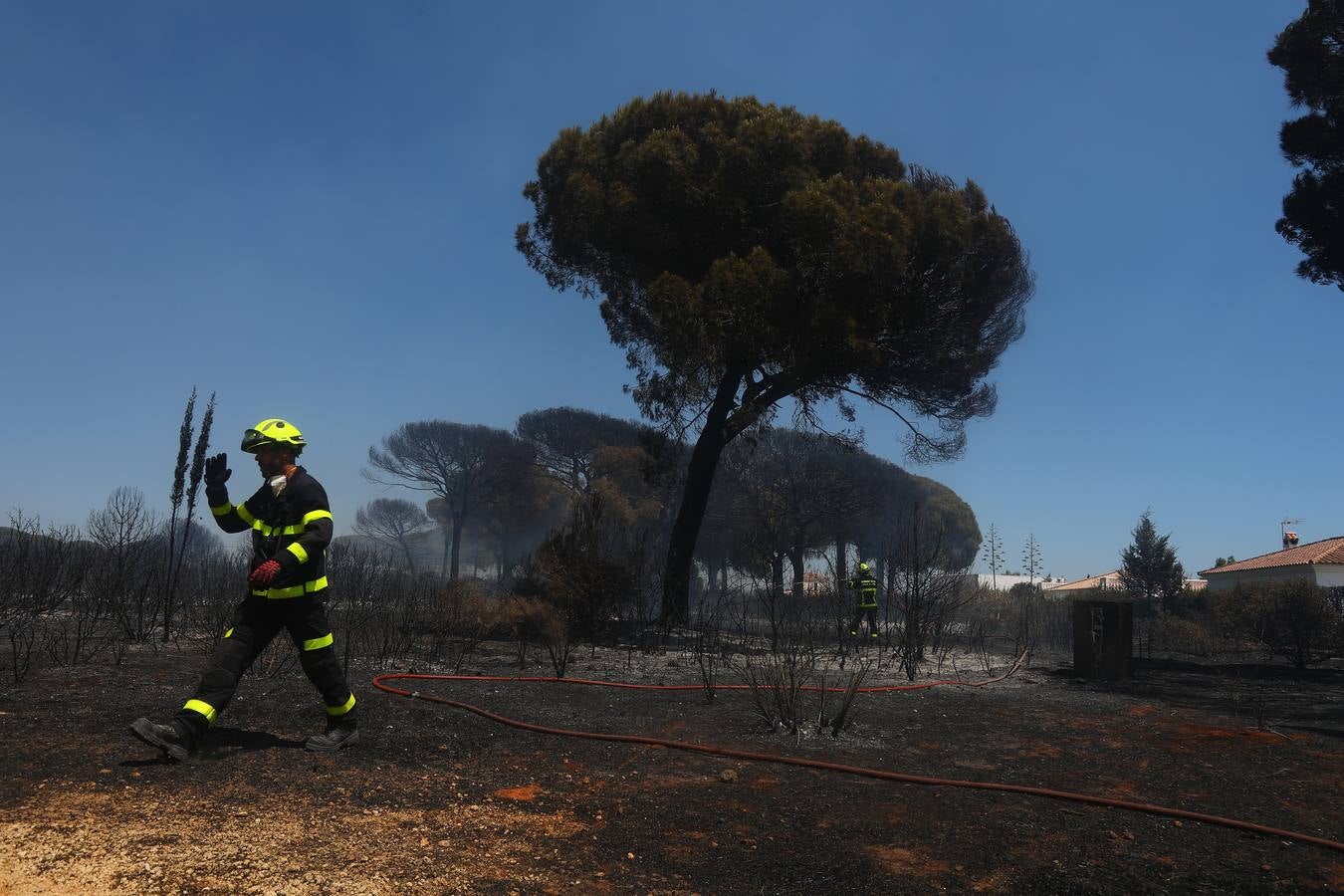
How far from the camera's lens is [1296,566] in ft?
118

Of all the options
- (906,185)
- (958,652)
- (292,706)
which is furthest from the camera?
(906,185)

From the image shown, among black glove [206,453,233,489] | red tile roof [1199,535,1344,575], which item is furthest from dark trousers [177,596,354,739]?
red tile roof [1199,535,1344,575]

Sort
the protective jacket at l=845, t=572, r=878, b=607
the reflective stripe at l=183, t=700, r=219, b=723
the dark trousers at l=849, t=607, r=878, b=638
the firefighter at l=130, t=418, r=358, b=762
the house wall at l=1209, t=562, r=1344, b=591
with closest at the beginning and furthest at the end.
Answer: the reflective stripe at l=183, t=700, r=219, b=723, the firefighter at l=130, t=418, r=358, b=762, the dark trousers at l=849, t=607, r=878, b=638, the protective jacket at l=845, t=572, r=878, b=607, the house wall at l=1209, t=562, r=1344, b=591

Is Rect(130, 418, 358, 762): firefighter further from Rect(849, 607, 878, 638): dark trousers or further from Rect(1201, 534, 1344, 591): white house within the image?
Rect(1201, 534, 1344, 591): white house

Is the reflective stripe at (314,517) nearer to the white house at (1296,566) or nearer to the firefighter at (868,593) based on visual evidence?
the firefighter at (868,593)

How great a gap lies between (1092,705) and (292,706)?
5.81 metres

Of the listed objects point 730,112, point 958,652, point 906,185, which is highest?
point 730,112

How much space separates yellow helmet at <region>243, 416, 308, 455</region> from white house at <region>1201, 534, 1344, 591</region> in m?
34.1

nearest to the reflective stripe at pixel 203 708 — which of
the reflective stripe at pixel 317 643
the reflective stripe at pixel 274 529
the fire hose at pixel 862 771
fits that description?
the reflective stripe at pixel 317 643

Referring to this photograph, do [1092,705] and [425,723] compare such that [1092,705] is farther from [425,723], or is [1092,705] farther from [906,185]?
[906,185]

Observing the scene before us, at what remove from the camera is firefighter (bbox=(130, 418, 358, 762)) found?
387 cm

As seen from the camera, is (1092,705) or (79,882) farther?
(1092,705)

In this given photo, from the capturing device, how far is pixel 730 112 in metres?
14.9

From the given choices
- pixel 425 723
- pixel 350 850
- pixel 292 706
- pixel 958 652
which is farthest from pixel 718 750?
pixel 958 652
